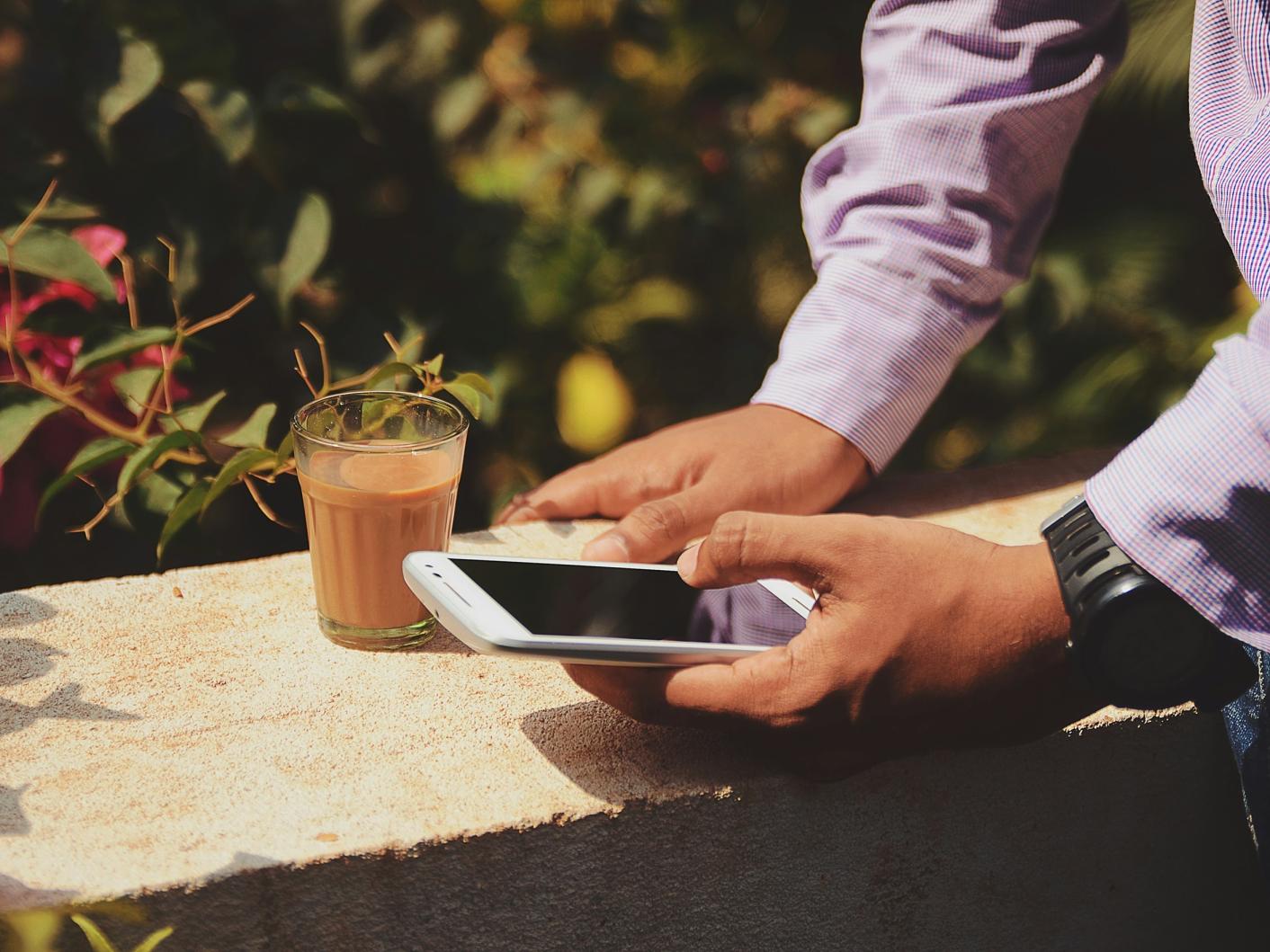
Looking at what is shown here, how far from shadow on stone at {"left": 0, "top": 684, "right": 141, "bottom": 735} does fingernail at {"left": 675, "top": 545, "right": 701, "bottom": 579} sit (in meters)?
0.45

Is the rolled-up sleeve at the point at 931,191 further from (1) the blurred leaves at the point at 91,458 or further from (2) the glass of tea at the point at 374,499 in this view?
(1) the blurred leaves at the point at 91,458

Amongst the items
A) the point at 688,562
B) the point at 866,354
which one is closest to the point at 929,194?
the point at 866,354

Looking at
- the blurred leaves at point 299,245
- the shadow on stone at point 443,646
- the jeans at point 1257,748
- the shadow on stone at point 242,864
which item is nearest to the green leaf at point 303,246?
the blurred leaves at point 299,245

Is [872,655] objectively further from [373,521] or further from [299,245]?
[299,245]

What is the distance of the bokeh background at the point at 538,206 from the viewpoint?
1.59 m

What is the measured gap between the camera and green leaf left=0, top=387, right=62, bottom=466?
134 cm

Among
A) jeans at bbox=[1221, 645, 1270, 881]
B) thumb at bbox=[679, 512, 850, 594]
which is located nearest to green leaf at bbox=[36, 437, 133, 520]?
thumb at bbox=[679, 512, 850, 594]

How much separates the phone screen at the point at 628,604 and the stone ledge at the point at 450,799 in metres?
0.09

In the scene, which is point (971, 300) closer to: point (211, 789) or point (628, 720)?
point (628, 720)

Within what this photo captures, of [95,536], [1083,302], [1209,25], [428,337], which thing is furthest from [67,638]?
[1083,302]

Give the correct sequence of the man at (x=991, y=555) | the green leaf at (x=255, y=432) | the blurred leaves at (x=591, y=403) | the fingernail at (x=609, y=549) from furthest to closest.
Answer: the blurred leaves at (x=591, y=403), the green leaf at (x=255, y=432), the fingernail at (x=609, y=549), the man at (x=991, y=555)

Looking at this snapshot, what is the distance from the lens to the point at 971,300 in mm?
1523

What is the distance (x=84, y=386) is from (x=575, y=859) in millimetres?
809

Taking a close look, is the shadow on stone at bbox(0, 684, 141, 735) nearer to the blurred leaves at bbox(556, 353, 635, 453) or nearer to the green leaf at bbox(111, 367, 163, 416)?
the green leaf at bbox(111, 367, 163, 416)
